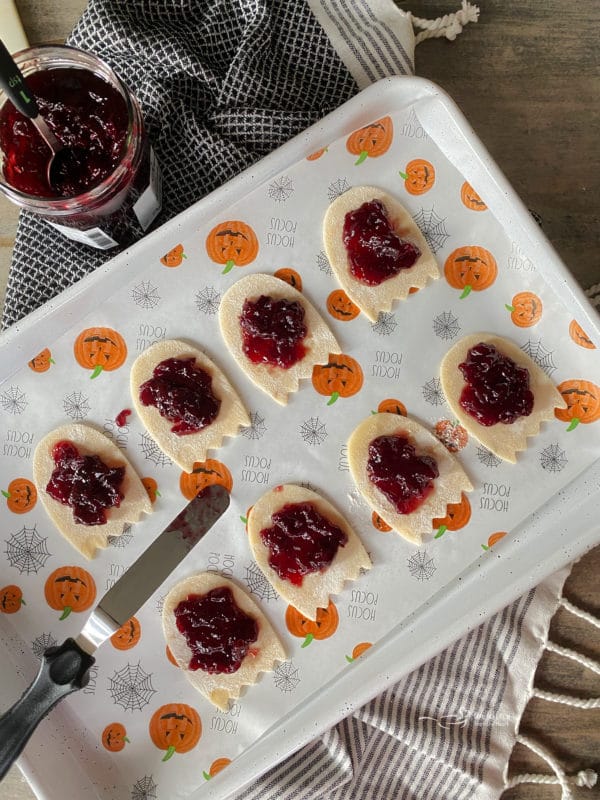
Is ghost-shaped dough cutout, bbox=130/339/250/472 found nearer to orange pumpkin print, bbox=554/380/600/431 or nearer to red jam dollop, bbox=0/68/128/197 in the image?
red jam dollop, bbox=0/68/128/197

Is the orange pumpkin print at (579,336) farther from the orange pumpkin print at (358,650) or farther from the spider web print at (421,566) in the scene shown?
the orange pumpkin print at (358,650)

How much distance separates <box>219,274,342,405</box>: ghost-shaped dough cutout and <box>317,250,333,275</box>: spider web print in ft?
0.31

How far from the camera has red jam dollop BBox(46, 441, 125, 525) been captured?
6.13 feet

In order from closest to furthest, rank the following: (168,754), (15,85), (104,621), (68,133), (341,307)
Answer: (15,85)
(68,133)
(104,621)
(168,754)
(341,307)

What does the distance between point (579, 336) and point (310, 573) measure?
891 millimetres

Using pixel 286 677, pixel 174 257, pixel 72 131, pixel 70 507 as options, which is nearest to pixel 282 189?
pixel 174 257

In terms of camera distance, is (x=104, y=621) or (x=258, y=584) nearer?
(x=104, y=621)

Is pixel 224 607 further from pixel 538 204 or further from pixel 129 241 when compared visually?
pixel 538 204

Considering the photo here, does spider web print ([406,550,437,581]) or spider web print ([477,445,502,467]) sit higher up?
spider web print ([477,445,502,467])

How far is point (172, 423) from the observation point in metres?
1.91

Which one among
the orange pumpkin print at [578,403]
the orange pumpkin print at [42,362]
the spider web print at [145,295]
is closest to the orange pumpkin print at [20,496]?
the orange pumpkin print at [42,362]

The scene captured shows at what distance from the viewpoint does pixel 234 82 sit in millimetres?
1889

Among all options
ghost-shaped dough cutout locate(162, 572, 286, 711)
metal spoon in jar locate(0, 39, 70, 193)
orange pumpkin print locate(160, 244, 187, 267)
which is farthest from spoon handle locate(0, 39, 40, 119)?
ghost-shaped dough cutout locate(162, 572, 286, 711)

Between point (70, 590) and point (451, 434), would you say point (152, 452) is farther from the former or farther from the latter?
point (451, 434)
